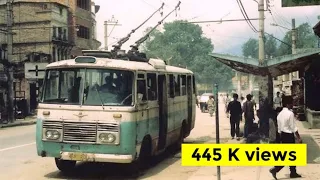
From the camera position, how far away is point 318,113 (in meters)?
21.9

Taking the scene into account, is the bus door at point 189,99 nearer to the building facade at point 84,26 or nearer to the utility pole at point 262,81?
the utility pole at point 262,81

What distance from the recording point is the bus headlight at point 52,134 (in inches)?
396

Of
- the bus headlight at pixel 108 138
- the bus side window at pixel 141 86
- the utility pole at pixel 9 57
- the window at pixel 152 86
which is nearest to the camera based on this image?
the bus headlight at pixel 108 138

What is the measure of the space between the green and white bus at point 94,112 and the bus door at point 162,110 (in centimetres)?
118

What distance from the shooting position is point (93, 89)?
10172 mm

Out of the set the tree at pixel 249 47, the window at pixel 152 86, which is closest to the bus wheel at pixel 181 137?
the window at pixel 152 86

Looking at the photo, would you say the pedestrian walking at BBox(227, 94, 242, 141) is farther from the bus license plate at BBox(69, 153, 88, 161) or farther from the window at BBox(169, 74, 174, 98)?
the bus license plate at BBox(69, 153, 88, 161)

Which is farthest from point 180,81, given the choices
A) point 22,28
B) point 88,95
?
point 22,28

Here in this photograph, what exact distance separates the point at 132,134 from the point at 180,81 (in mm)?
5411

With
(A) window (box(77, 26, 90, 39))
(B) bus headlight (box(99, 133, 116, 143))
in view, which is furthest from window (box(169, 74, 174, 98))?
(A) window (box(77, 26, 90, 39))

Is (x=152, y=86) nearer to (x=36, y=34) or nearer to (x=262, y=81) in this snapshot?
(x=262, y=81)

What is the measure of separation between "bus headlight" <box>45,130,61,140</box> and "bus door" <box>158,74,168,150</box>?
10.9 feet

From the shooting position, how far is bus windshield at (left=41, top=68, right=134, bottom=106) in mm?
10102

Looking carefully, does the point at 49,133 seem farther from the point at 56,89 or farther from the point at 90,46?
the point at 90,46
